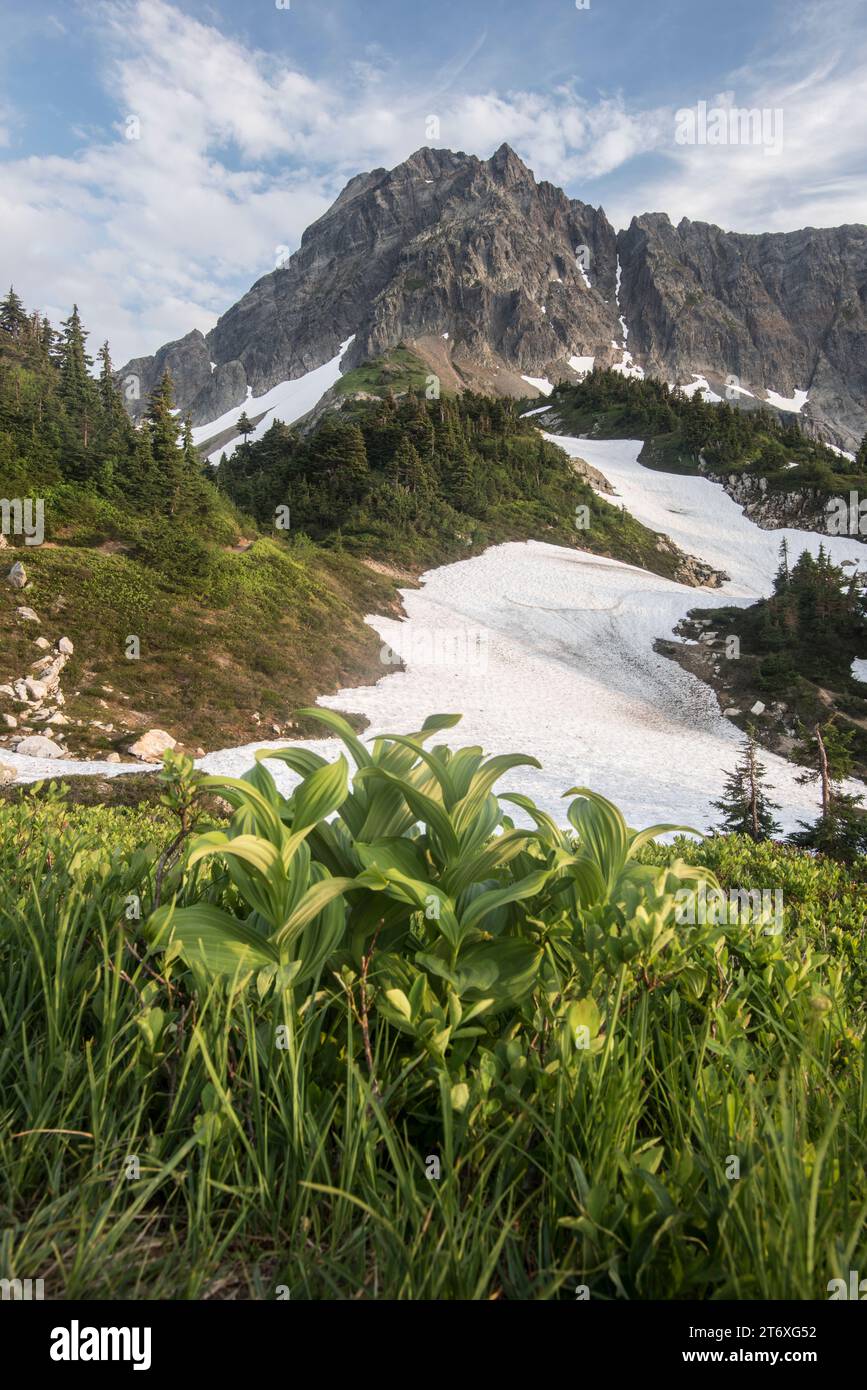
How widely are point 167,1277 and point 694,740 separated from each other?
78.9 ft

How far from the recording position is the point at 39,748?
45.8ft

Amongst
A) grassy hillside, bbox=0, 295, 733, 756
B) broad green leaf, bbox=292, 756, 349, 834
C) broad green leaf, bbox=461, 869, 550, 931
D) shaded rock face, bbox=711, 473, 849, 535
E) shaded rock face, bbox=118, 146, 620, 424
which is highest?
shaded rock face, bbox=118, 146, 620, 424

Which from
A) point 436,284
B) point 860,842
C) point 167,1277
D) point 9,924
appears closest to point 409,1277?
point 167,1277

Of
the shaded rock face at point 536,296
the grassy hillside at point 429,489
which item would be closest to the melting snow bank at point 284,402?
the shaded rock face at point 536,296

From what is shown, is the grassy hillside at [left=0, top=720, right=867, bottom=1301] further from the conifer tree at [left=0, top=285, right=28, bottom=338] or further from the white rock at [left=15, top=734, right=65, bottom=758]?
the conifer tree at [left=0, top=285, right=28, bottom=338]

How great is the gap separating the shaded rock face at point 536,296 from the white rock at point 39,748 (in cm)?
13200

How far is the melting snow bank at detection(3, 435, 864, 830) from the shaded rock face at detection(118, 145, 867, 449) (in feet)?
340

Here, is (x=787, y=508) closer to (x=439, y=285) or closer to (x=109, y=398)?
(x=109, y=398)

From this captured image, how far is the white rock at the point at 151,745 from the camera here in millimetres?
14609

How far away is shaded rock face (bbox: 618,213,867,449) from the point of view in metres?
162

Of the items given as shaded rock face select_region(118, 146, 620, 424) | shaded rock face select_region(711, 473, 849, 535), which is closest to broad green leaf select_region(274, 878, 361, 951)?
shaded rock face select_region(711, 473, 849, 535)

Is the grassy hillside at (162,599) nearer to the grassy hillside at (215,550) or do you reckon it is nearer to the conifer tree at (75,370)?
the grassy hillside at (215,550)
